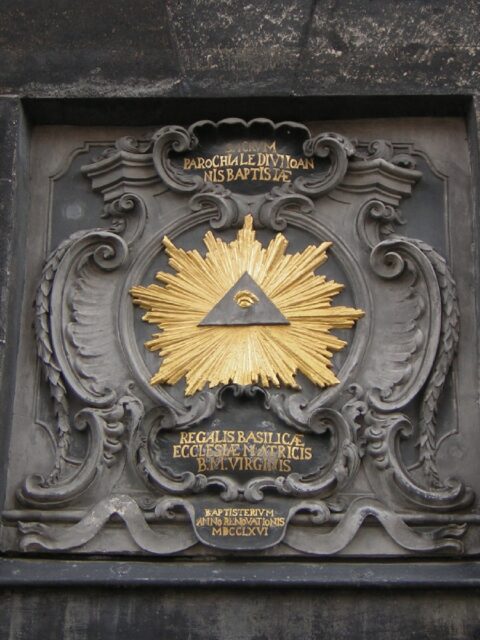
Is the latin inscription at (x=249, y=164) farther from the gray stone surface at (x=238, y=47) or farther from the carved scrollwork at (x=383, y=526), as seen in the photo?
the carved scrollwork at (x=383, y=526)

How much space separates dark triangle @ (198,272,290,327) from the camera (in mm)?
7430

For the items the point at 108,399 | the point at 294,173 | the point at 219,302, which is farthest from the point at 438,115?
the point at 108,399

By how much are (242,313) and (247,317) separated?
0.11 feet

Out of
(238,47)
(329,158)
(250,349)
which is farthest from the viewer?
(238,47)

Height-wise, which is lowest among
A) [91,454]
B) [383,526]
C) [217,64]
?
[383,526]

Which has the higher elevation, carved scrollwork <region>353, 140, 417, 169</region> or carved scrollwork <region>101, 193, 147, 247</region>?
carved scrollwork <region>353, 140, 417, 169</region>

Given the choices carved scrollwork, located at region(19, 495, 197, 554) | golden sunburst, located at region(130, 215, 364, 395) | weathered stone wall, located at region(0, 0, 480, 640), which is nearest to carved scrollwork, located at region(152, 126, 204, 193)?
weathered stone wall, located at region(0, 0, 480, 640)

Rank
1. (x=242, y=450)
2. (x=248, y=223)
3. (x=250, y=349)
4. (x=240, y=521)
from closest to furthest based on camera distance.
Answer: (x=240, y=521) < (x=242, y=450) < (x=250, y=349) < (x=248, y=223)

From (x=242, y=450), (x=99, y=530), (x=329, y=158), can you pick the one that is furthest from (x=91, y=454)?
(x=329, y=158)

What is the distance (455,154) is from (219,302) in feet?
4.83

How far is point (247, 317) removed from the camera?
7.43 m

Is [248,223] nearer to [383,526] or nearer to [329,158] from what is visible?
[329,158]

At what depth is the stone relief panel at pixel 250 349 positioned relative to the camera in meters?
7.12

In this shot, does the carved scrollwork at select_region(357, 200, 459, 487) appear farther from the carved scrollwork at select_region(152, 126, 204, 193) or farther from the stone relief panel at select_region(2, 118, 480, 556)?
the carved scrollwork at select_region(152, 126, 204, 193)
